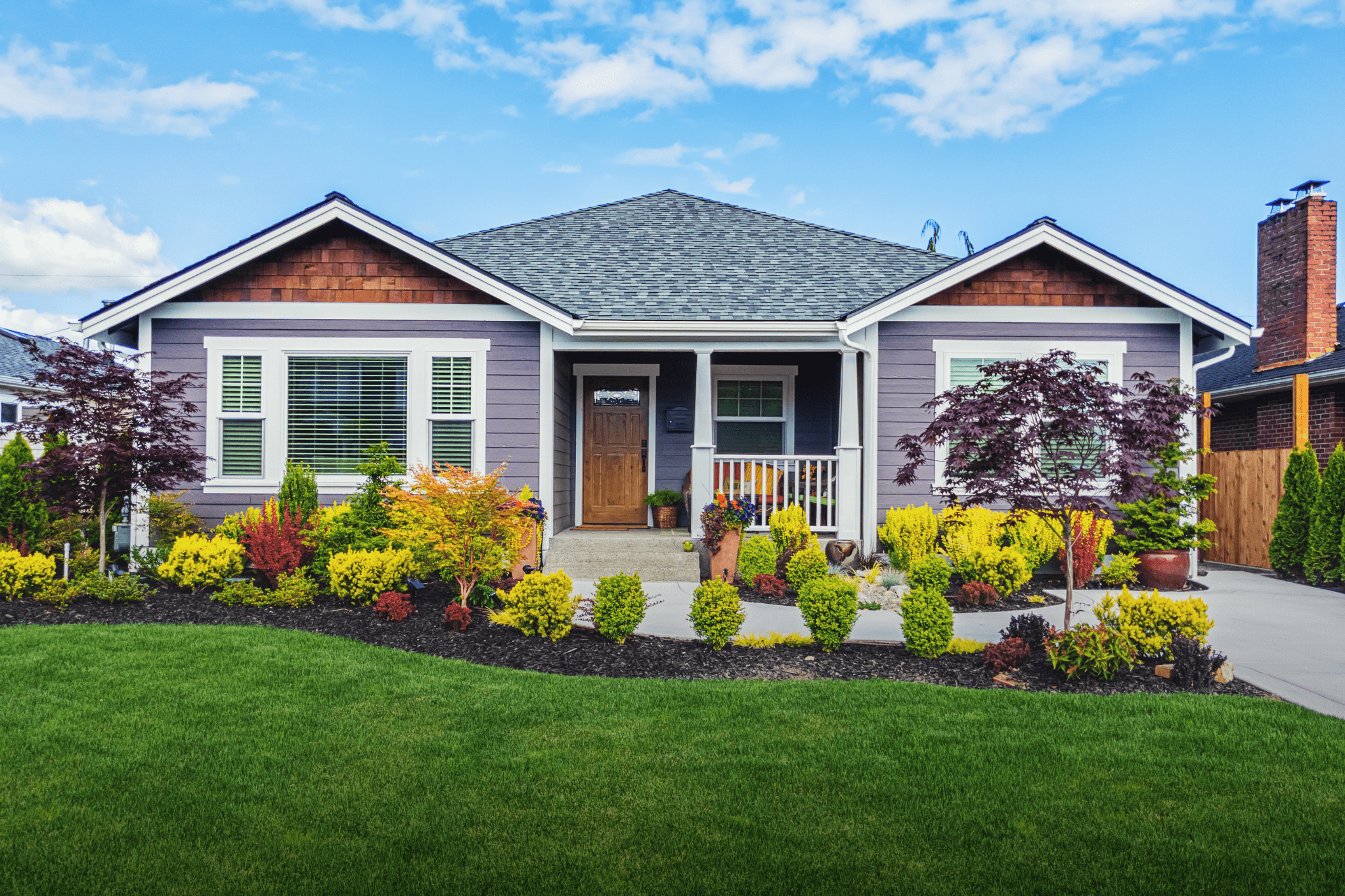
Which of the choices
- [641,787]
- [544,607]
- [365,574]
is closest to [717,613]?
[544,607]

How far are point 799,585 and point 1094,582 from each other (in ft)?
11.2

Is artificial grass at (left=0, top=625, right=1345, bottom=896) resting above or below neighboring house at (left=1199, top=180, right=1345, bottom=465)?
below

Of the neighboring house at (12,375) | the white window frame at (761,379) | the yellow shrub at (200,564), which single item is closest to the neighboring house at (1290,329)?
the white window frame at (761,379)

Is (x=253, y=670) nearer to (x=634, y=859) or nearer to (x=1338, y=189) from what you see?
(x=634, y=859)

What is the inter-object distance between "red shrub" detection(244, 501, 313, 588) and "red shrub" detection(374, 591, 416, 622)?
1.38 meters

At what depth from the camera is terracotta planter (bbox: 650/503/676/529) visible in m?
10.8

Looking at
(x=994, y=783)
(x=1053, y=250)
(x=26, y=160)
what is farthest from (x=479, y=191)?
(x=994, y=783)

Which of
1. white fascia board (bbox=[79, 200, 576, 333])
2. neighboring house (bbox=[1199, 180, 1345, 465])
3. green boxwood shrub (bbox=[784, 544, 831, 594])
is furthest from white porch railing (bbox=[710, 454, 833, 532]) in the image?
neighboring house (bbox=[1199, 180, 1345, 465])

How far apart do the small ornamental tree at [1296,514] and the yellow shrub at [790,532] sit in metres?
6.11

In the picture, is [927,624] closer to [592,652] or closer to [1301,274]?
[592,652]

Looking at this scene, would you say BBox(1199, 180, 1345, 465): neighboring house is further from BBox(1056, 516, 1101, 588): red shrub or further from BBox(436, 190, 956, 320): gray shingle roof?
BBox(1056, 516, 1101, 588): red shrub

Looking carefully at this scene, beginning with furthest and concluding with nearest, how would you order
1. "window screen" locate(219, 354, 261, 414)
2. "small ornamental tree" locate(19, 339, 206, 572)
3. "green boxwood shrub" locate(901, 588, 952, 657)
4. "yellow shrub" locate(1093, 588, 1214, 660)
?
"window screen" locate(219, 354, 261, 414) → "small ornamental tree" locate(19, 339, 206, 572) → "green boxwood shrub" locate(901, 588, 952, 657) → "yellow shrub" locate(1093, 588, 1214, 660)

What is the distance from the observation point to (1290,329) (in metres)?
13.3

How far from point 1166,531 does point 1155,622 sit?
13.9ft
